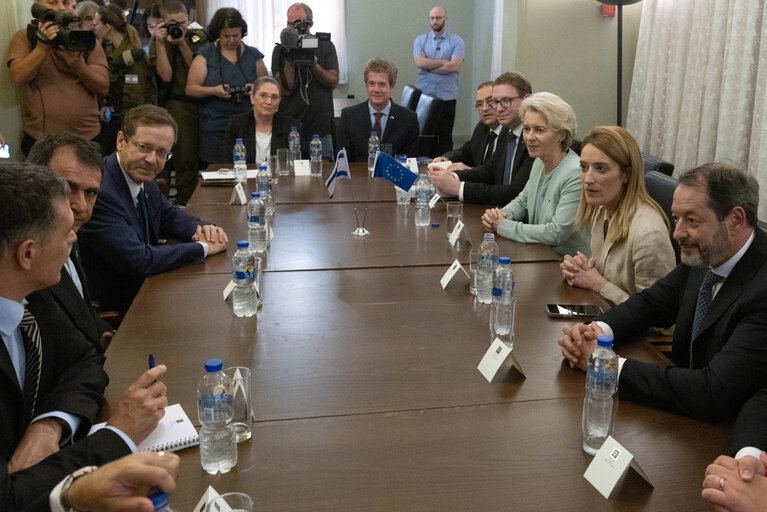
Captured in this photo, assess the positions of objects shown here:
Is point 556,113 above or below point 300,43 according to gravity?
below

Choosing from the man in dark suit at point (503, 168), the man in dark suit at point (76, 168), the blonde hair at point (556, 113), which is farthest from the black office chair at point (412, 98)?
the man in dark suit at point (76, 168)

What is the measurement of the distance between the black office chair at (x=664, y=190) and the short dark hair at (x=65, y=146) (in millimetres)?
2130

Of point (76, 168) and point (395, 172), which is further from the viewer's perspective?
point (395, 172)

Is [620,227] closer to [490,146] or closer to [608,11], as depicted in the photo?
[490,146]

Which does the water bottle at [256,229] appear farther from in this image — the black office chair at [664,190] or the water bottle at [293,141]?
the water bottle at [293,141]

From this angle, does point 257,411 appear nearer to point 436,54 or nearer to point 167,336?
point 167,336

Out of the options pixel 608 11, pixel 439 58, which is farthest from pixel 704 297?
pixel 439 58

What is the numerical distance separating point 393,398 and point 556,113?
6.62 feet

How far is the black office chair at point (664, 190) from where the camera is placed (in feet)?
9.62

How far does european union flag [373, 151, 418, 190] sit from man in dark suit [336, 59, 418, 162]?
1.96 meters

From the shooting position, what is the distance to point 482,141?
490 centimetres

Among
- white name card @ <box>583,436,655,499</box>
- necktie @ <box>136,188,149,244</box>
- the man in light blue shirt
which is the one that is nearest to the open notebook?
white name card @ <box>583,436,655,499</box>

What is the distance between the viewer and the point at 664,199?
2990 mm

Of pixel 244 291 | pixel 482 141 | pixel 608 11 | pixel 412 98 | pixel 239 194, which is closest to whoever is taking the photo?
pixel 244 291
